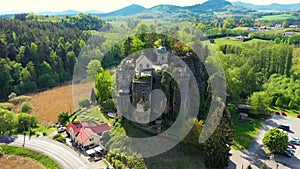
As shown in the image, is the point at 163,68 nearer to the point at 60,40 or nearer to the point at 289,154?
the point at 289,154

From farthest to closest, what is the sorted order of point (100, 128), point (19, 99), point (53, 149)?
1. point (19, 99)
2. point (100, 128)
3. point (53, 149)

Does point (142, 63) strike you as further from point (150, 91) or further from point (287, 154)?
point (287, 154)

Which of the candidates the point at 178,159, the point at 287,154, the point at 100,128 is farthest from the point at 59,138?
the point at 287,154

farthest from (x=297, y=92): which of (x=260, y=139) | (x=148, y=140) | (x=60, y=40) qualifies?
(x=60, y=40)

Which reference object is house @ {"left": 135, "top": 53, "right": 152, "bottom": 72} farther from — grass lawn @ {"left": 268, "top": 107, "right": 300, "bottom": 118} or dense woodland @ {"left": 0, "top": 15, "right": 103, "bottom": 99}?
dense woodland @ {"left": 0, "top": 15, "right": 103, "bottom": 99}

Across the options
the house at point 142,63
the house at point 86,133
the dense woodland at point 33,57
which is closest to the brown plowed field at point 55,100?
the dense woodland at point 33,57

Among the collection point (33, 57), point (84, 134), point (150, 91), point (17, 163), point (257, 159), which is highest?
point (150, 91)

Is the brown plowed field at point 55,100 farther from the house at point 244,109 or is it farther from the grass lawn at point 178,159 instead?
the house at point 244,109
